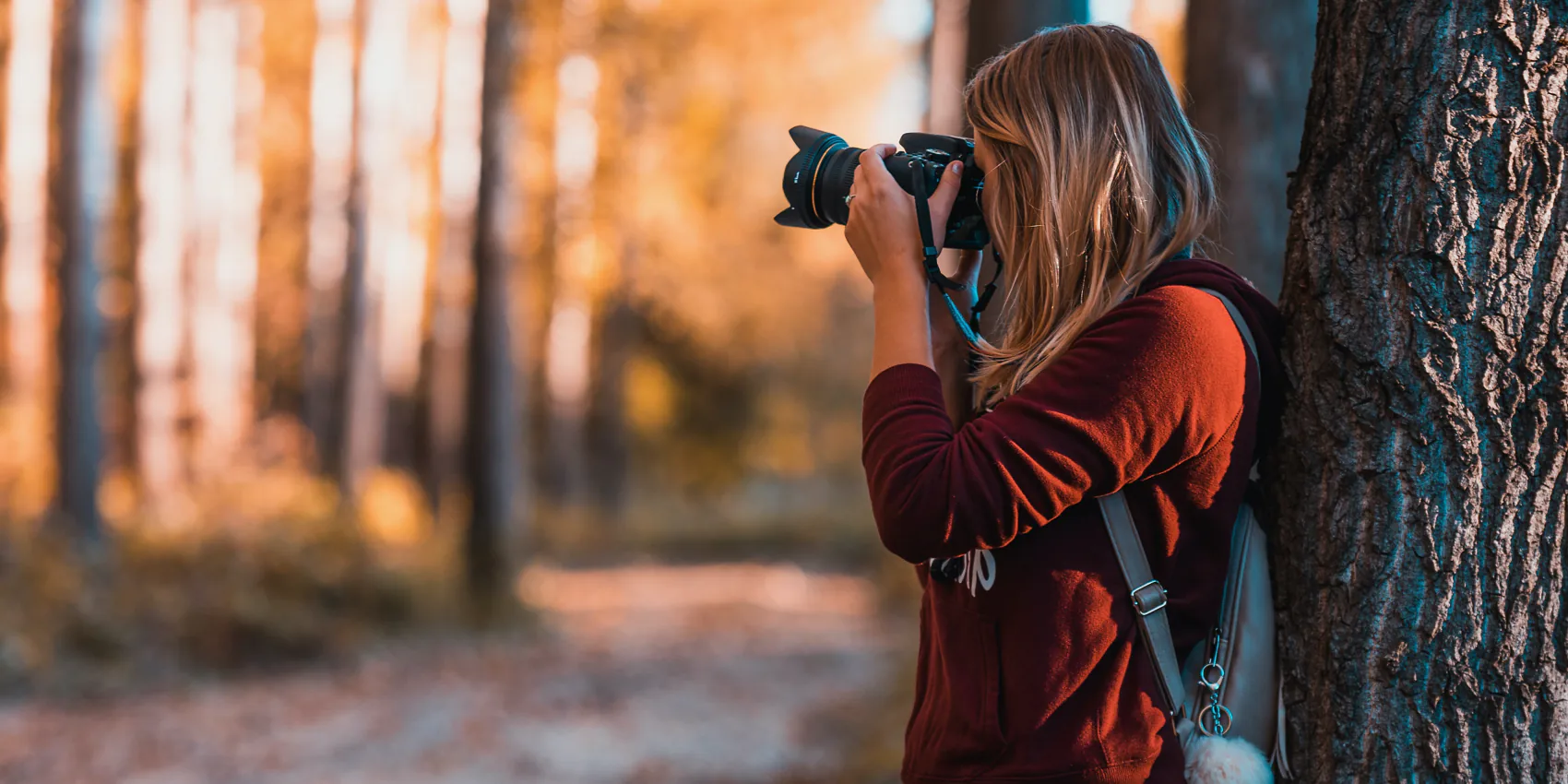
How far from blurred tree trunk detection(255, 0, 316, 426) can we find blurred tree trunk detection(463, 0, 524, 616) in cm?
795

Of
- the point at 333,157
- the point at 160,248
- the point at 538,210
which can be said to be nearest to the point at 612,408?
the point at 538,210

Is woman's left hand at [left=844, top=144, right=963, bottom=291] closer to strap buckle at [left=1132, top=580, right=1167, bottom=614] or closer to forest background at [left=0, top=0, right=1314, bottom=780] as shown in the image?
strap buckle at [left=1132, top=580, right=1167, bottom=614]

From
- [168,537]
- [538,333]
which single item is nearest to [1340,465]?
[168,537]

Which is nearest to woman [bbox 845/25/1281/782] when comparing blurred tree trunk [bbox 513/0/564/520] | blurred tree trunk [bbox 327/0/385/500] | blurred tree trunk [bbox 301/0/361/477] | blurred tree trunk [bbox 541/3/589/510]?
blurred tree trunk [bbox 513/0/564/520]

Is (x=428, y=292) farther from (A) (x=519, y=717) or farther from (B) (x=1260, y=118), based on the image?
(B) (x=1260, y=118)

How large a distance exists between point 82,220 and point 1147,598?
9894 mm

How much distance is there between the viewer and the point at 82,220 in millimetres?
9547

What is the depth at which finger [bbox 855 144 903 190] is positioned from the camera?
6.00 ft

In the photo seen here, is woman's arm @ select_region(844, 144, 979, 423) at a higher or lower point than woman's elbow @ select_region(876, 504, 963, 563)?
higher

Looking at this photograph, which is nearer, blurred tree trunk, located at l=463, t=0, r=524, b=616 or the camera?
the camera

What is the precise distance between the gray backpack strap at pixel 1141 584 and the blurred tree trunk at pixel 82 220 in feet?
31.3

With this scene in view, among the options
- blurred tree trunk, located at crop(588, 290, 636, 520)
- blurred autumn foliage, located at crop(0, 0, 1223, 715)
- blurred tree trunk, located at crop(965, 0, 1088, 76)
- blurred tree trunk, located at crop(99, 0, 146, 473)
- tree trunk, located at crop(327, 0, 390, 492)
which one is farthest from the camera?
blurred tree trunk, located at crop(588, 290, 636, 520)

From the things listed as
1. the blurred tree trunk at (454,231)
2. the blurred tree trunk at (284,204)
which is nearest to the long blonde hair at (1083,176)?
the blurred tree trunk at (454,231)

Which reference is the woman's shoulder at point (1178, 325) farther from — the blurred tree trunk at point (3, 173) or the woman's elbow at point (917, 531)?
the blurred tree trunk at point (3, 173)
